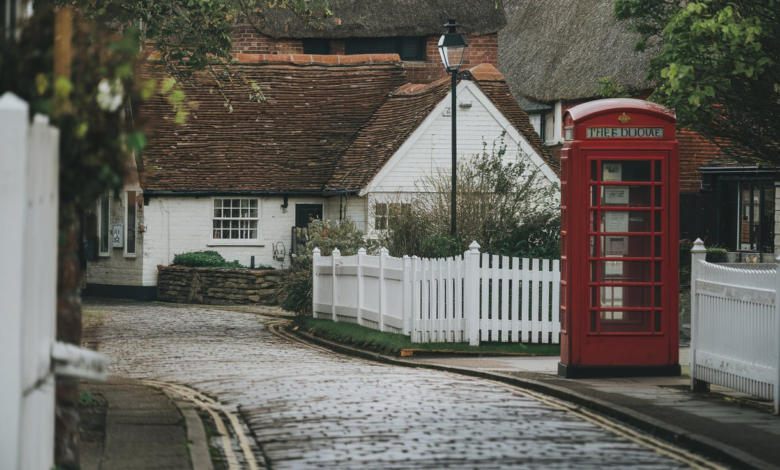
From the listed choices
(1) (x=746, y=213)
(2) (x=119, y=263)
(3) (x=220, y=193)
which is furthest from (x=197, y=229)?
(1) (x=746, y=213)

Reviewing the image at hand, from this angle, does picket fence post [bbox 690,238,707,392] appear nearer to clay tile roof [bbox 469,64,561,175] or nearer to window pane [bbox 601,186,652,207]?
window pane [bbox 601,186,652,207]

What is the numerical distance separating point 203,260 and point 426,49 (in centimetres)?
1387

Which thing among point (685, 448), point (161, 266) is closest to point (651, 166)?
Result: point (685, 448)

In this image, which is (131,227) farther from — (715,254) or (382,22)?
(715,254)

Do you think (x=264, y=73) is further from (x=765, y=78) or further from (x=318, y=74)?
(x=765, y=78)

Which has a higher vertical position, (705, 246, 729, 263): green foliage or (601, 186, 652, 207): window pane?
(601, 186, 652, 207): window pane

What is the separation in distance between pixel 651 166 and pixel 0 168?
968 cm

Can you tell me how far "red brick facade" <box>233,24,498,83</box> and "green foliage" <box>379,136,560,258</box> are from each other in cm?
1842

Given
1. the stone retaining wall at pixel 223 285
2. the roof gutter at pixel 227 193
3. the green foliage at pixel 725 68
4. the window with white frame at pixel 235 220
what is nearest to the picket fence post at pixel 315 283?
the green foliage at pixel 725 68

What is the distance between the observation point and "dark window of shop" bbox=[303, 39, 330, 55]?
43375mm

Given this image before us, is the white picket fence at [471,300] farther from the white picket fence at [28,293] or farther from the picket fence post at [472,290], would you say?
the white picket fence at [28,293]

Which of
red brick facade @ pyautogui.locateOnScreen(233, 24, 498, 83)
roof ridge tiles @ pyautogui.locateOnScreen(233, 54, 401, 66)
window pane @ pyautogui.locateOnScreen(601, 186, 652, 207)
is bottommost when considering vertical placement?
window pane @ pyautogui.locateOnScreen(601, 186, 652, 207)

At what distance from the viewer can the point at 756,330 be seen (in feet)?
35.5

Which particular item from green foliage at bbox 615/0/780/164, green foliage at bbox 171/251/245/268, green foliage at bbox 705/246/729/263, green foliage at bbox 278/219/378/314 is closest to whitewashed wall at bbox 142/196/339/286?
green foliage at bbox 171/251/245/268
